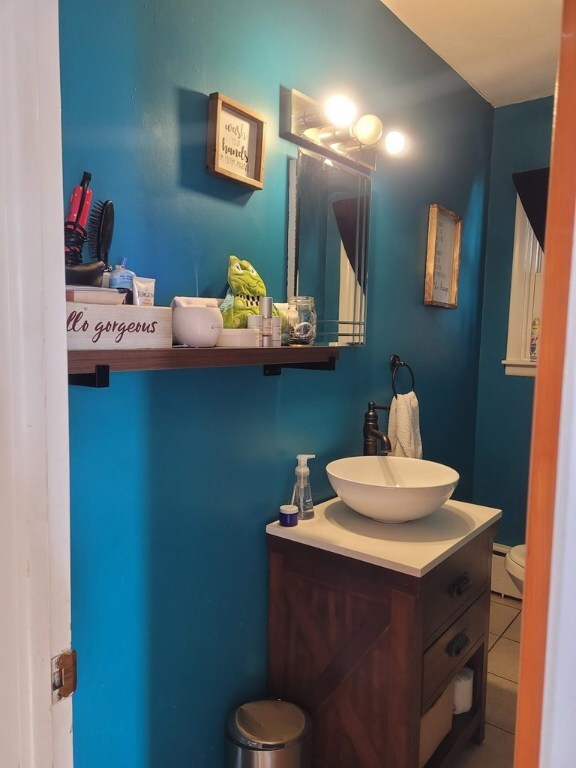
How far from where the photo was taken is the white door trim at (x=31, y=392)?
26.2 inches

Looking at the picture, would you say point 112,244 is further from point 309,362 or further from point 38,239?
point 309,362

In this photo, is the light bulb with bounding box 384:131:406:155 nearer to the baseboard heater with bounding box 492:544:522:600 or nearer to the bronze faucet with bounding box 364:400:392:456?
the bronze faucet with bounding box 364:400:392:456

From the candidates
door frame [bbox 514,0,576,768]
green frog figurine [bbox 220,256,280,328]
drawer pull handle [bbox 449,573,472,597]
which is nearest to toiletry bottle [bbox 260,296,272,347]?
green frog figurine [bbox 220,256,280,328]

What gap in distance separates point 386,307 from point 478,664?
1289mm

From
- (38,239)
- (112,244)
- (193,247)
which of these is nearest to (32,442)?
(38,239)

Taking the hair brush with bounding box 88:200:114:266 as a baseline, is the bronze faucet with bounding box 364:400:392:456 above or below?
below

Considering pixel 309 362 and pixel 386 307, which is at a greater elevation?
pixel 386 307

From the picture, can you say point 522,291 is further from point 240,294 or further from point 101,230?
point 101,230

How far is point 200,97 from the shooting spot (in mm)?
1283

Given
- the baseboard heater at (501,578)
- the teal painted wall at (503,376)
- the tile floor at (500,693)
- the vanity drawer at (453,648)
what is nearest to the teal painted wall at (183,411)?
the vanity drawer at (453,648)

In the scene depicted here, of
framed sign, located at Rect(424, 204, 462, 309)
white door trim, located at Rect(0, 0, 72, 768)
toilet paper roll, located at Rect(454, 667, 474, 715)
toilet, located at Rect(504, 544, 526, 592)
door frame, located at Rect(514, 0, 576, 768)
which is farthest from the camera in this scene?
framed sign, located at Rect(424, 204, 462, 309)

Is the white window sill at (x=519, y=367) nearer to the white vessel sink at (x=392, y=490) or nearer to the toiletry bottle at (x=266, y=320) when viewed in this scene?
the white vessel sink at (x=392, y=490)

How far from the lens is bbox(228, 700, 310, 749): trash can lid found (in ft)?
4.45

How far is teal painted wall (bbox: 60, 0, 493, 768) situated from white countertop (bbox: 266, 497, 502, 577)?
0.13 meters
